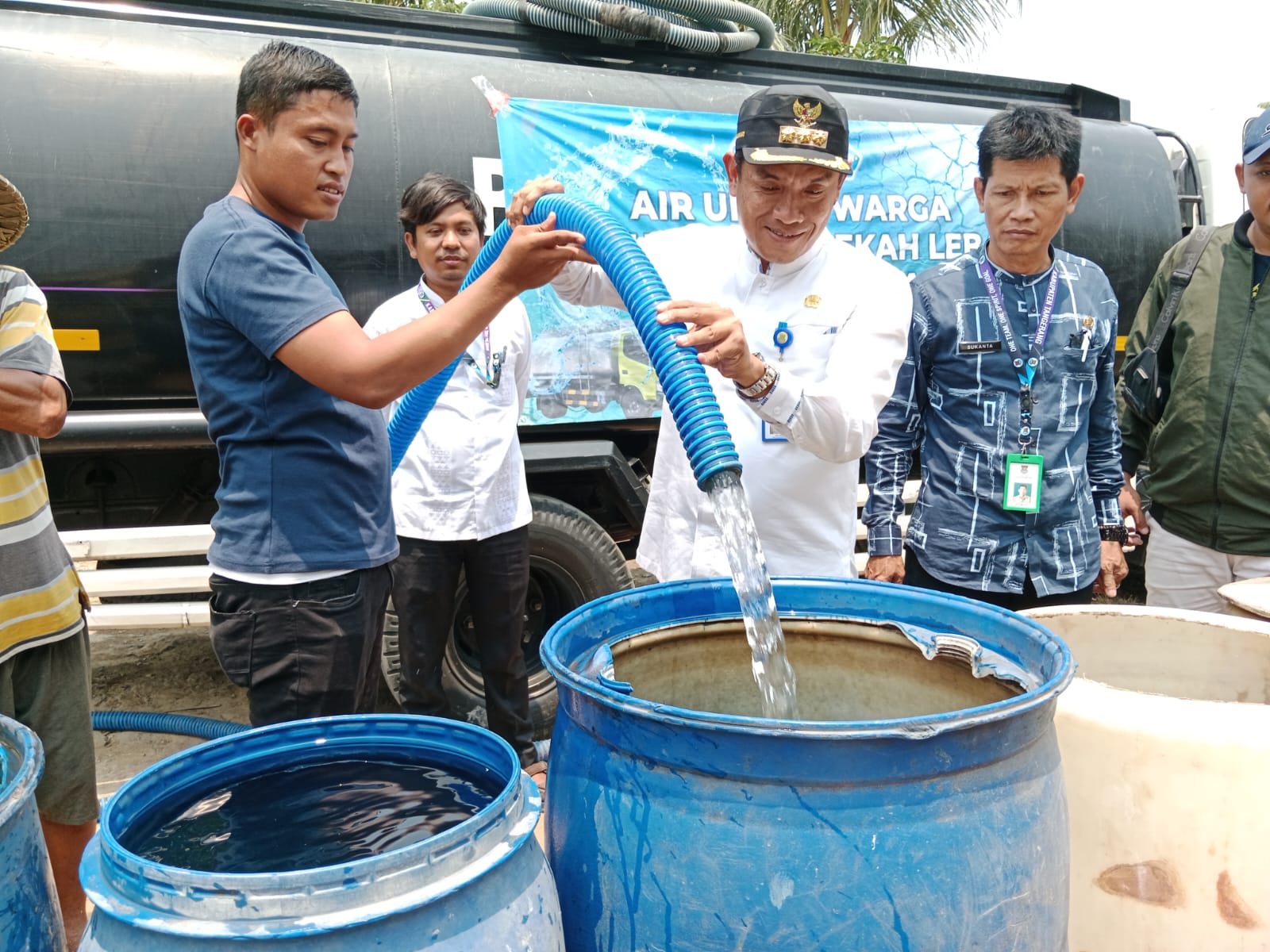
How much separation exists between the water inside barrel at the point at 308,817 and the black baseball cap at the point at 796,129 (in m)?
1.36

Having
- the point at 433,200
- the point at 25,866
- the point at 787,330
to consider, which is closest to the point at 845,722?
the point at 25,866

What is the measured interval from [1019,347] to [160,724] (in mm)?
3272

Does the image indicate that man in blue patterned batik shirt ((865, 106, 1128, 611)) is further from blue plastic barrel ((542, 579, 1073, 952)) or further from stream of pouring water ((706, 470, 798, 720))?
blue plastic barrel ((542, 579, 1073, 952))

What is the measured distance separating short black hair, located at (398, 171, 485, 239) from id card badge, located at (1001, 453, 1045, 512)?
2.00 meters

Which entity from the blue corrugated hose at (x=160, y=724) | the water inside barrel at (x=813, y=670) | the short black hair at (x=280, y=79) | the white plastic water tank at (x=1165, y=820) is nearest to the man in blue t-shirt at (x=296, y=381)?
the short black hair at (x=280, y=79)

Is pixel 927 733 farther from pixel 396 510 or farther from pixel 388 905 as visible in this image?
pixel 396 510

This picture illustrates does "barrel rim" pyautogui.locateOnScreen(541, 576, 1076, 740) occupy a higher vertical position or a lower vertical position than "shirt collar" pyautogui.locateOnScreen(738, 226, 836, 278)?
lower

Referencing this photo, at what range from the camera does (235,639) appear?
6.30 ft

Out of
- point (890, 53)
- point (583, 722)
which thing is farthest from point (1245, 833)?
point (890, 53)

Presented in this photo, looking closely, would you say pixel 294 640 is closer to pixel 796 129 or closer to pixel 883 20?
pixel 796 129

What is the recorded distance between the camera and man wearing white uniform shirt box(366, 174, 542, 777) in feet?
10.8

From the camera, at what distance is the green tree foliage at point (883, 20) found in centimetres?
1391

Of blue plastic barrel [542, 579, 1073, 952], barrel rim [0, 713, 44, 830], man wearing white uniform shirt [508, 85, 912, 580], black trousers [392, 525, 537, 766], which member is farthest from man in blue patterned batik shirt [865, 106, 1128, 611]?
barrel rim [0, 713, 44, 830]

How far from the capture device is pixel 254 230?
1.75 metres
